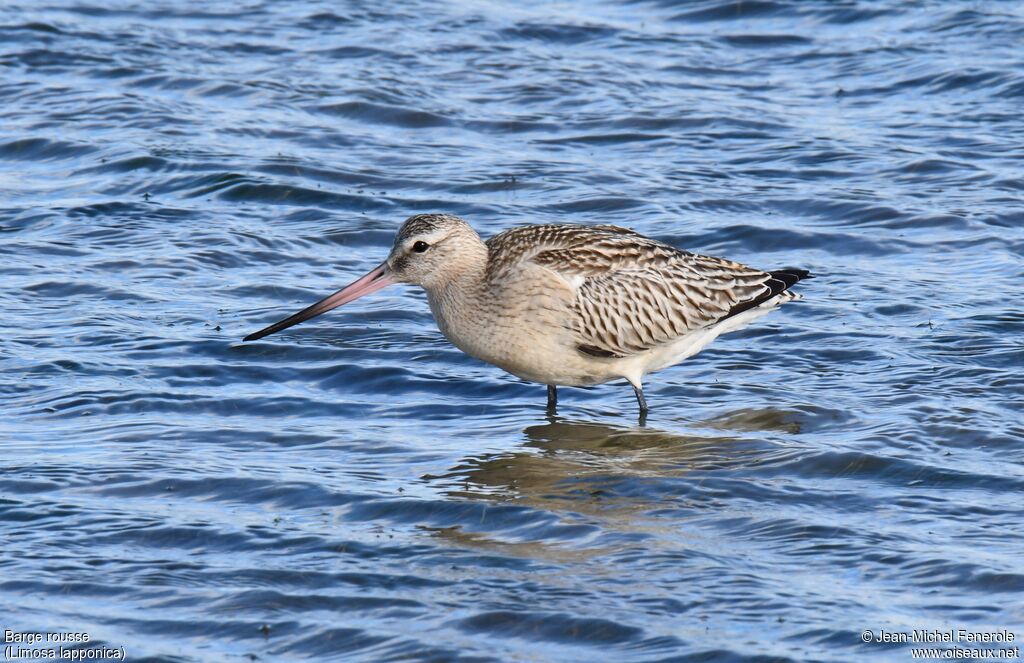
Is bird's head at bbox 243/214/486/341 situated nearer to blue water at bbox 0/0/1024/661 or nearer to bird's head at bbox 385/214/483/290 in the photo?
bird's head at bbox 385/214/483/290

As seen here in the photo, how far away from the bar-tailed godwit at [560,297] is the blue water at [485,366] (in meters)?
0.42

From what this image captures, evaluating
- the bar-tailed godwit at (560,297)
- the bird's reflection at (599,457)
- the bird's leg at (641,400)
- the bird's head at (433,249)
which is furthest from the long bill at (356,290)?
the bird's leg at (641,400)

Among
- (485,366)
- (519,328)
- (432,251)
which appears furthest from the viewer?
(485,366)

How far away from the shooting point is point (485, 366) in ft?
36.3

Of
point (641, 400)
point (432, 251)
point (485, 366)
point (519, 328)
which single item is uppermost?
point (432, 251)

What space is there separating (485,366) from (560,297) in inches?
55.9

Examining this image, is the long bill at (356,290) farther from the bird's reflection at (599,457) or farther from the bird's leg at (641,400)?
the bird's leg at (641,400)

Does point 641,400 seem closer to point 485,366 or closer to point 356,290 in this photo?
point 485,366

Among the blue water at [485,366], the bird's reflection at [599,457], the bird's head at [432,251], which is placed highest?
the bird's head at [432,251]

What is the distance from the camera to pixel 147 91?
649 inches

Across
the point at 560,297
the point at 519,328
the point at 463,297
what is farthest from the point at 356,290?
the point at 560,297

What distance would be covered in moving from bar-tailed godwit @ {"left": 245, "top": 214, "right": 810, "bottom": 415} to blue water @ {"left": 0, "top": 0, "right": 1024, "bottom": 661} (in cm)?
42

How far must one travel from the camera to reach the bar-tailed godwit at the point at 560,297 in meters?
9.73

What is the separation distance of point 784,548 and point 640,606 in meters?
0.99
